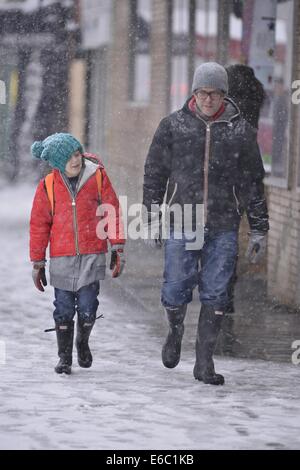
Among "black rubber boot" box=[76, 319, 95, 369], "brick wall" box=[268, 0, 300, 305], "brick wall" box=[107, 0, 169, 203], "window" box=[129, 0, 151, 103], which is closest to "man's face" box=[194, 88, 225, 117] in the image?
"black rubber boot" box=[76, 319, 95, 369]

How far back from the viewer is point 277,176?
524 inches

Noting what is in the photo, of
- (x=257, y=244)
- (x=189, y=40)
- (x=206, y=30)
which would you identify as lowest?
(x=257, y=244)

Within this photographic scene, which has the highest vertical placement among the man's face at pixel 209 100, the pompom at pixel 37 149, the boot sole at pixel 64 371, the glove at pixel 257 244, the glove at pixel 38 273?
the man's face at pixel 209 100

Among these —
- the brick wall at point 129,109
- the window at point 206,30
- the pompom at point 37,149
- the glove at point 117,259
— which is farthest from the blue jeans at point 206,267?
the brick wall at point 129,109

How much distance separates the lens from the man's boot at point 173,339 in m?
9.13

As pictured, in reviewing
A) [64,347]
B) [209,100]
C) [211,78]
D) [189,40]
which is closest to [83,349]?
[64,347]

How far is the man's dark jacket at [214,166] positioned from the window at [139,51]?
12.5m

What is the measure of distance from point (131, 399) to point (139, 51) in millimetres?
14196

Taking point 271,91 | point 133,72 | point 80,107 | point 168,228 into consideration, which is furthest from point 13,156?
point 168,228

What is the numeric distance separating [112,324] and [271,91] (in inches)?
146

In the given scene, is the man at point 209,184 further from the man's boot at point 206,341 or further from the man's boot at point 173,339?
the man's boot at point 173,339

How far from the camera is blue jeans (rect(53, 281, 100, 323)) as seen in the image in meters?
9.21

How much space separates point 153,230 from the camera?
8.98m

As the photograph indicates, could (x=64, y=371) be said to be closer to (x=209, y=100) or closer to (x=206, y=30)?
(x=209, y=100)
